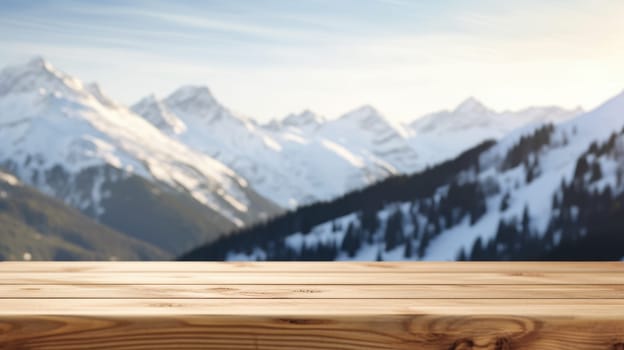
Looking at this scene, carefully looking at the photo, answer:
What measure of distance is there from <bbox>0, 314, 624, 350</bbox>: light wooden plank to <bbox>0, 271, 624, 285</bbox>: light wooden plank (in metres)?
0.80

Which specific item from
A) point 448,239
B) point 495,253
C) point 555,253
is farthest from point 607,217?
point 448,239

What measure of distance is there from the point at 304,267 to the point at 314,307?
1237 mm

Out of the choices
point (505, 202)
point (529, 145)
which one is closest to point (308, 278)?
point (505, 202)

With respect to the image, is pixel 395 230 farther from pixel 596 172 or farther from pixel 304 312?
pixel 304 312

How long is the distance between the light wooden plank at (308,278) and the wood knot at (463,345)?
0.84 metres

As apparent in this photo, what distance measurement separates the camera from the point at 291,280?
3.20 m

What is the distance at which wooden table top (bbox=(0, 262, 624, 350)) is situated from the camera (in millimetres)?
2264

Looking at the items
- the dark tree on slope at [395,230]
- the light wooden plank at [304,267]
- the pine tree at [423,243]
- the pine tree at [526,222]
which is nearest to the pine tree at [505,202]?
the pine tree at [526,222]

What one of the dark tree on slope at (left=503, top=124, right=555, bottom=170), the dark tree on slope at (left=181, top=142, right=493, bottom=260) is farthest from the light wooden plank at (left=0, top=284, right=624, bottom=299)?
the dark tree on slope at (left=503, top=124, right=555, bottom=170)

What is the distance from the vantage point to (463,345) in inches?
91.0

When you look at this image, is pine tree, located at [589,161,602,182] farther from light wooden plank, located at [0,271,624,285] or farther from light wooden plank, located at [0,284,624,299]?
light wooden plank, located at [0,284,624,299]

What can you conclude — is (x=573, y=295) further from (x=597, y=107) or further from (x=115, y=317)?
(x=597, y=107)

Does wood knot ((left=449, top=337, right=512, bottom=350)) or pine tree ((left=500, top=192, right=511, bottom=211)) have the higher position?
pine tree ((left=500, top=192, right=511, bottom=211))

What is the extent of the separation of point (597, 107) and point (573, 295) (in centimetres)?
7481
